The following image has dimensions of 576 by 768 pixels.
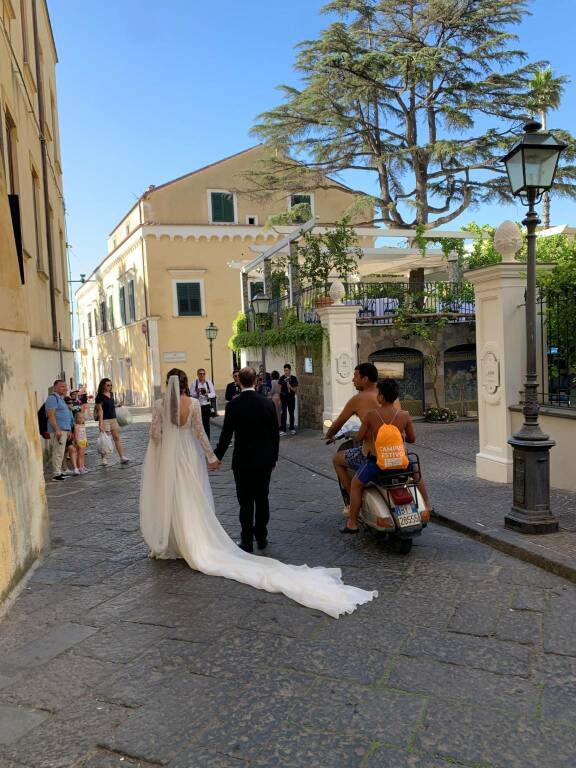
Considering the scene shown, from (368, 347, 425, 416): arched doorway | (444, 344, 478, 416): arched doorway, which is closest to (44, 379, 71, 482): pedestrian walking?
(368, 347, 425, 416): arched doorway

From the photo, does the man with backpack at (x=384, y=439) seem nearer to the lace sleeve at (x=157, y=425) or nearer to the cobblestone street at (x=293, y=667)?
the cobblestone street at (x=293, y=667)

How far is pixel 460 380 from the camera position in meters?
15.7

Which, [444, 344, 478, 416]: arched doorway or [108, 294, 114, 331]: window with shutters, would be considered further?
[108, 294, 114, 331]: window with shutters

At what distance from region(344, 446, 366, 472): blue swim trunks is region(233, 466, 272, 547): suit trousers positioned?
86 cm

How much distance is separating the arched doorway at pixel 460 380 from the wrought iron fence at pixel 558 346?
7899 millimetres

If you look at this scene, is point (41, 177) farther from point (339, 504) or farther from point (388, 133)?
point (388, 133)

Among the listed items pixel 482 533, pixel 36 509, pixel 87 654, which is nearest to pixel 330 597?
pixel 87 654

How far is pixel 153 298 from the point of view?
28297mm

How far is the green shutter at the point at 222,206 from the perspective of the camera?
28.9 m

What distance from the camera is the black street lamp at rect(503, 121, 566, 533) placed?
5613 mm

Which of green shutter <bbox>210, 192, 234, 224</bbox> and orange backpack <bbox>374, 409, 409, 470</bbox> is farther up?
green shutter <bbox>210, 192, 234, 224</bbox>

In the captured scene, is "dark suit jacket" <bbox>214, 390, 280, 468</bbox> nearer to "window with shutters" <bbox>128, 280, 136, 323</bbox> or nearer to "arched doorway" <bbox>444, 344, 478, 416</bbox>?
"arched doorway" <bbox>444, 344, 478, 416</bbox>

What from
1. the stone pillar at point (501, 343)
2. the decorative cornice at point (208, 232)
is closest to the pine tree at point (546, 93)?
the decorative cornice at point (208, 232)

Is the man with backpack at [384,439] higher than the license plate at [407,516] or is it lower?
higher
